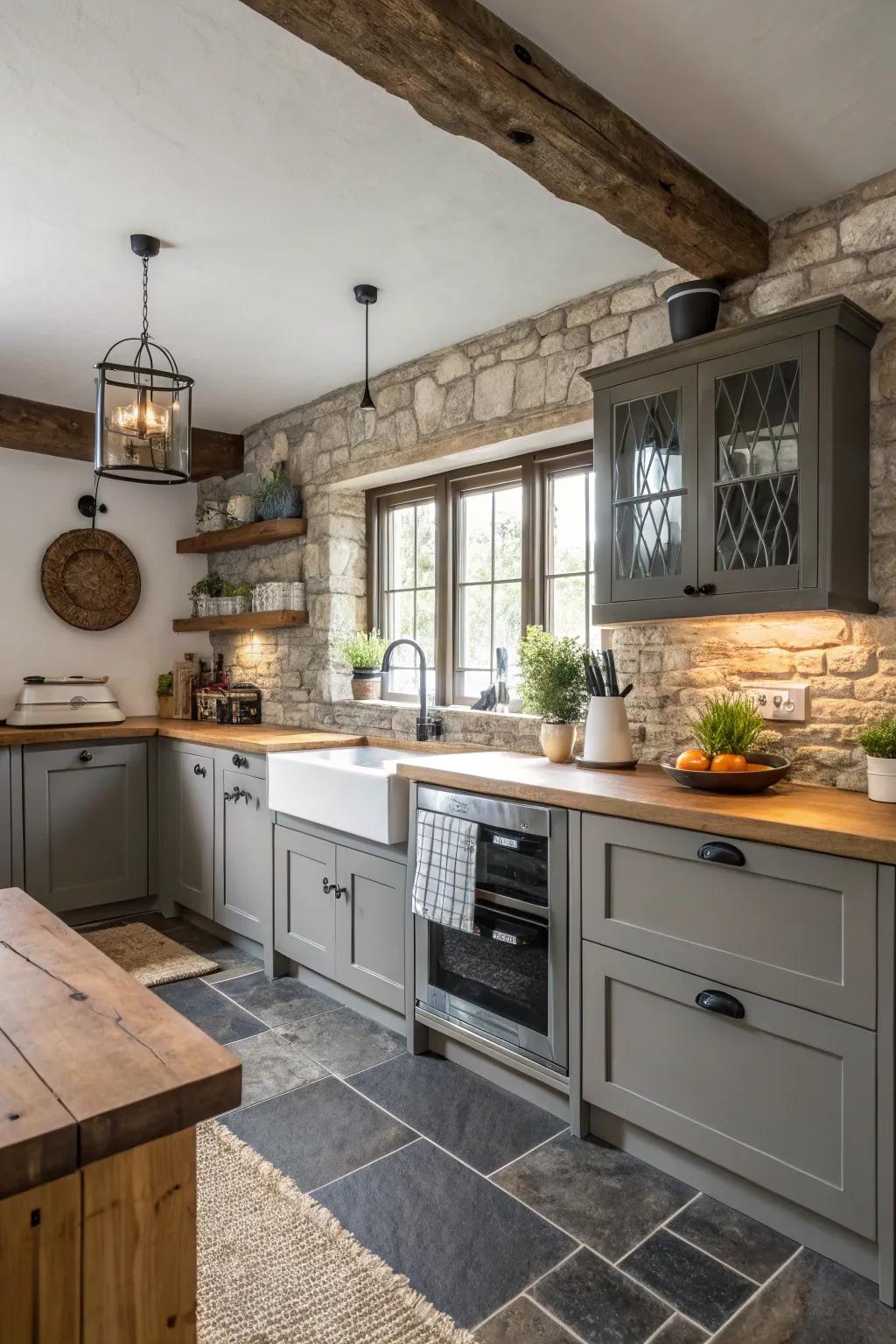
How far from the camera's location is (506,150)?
6.44ft

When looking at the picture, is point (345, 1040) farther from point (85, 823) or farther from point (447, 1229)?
point (85, 823)

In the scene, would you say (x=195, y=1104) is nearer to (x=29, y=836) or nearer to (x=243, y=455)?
(x=29, y=836)

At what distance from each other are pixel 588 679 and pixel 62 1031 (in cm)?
205

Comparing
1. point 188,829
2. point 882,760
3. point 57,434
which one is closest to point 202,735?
point 188,829

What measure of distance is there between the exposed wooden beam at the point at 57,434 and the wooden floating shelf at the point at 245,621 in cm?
84

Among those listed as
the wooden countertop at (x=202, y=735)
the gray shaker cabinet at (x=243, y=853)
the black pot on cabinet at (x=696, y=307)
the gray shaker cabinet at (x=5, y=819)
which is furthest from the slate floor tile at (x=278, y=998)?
the black pot on cabinet at (x=696, y=307)

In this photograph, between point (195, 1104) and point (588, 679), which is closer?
point (195, 1104)

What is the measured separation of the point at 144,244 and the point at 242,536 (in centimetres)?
202

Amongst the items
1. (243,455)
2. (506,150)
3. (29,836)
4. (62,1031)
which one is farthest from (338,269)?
(29,836)

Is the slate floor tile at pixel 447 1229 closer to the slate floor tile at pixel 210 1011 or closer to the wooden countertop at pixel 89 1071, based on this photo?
the slate floor tile at pixel 210 1011

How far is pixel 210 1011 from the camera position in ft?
10.6

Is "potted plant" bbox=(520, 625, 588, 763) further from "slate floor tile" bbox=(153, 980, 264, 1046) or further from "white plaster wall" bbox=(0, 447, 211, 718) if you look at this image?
"white plaster wall" bbox=(0, 447, 211, 718)

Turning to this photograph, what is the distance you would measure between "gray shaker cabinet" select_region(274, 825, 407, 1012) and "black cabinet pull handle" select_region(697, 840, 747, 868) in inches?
47.3

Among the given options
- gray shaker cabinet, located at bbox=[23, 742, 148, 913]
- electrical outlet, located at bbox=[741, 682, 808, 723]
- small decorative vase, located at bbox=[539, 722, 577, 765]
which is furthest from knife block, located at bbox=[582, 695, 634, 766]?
gray shaker cabinet, located at bbox=[23, 742, 148, 913]
